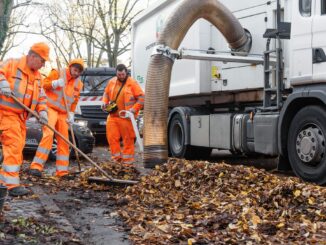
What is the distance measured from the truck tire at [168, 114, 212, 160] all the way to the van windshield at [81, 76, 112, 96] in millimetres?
3901

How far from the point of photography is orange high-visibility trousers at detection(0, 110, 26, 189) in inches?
225

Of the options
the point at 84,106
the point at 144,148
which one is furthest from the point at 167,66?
the point at 84,106

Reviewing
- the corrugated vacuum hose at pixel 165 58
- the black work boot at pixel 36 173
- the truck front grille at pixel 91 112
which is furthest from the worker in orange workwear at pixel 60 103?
the truck front grille at pixel 91 112

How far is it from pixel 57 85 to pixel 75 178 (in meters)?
1.27

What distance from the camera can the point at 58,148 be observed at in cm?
736

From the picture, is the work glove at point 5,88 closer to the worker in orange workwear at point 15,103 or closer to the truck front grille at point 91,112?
the worker in orange workwear at point 15,103

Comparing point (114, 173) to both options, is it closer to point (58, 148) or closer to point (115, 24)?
point (58, 148)

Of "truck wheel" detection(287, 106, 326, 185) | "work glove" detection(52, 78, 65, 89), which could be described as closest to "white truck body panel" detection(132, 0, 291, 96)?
"truck wheel" detection(287, 106, 326, 185)

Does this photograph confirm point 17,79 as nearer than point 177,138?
Yes

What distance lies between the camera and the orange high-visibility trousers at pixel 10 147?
18.7 ft

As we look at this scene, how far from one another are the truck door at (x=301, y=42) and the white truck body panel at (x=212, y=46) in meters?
0.49

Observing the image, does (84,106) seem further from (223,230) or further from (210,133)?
(223,230)

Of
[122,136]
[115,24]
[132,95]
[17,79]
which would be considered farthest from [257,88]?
[115,24]

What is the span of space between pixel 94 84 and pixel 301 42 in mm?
8330
